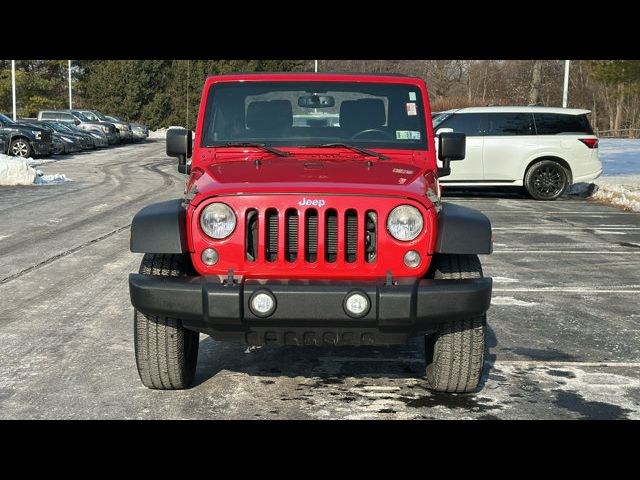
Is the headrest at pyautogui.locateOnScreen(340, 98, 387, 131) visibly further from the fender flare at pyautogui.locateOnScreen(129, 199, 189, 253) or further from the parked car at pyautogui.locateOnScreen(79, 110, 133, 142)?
the parked car at pyautogui.locateOnScreen(79, 110, 133, 142)

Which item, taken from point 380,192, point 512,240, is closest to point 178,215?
point 380,192

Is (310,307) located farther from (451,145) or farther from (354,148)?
(451,145)

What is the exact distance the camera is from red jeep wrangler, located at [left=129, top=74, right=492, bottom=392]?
472 cm

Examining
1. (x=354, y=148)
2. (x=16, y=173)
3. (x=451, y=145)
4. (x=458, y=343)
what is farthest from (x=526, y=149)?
(x=458, y=343)

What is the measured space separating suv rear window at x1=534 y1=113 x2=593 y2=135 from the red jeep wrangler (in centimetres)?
1366

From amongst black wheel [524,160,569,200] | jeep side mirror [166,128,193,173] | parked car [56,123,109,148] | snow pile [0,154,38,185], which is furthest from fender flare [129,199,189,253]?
parked car [56,123,109,148]

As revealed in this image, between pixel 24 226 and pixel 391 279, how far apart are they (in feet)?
31.5

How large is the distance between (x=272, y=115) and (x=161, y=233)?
163 centimetres

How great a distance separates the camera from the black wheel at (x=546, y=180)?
60.9ft

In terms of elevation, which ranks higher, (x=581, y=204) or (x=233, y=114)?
(x=233, y=114)
